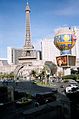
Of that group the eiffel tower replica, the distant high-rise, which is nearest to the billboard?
the eiffel tower replica

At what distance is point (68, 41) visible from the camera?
176ft

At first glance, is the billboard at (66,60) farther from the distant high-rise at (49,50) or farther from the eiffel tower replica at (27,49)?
the distant high-rise at (49,50)

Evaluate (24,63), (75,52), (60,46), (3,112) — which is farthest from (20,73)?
(3,112)

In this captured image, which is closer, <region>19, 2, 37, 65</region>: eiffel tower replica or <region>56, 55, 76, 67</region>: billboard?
<region>56, 55, 76, 67</region>: billboard

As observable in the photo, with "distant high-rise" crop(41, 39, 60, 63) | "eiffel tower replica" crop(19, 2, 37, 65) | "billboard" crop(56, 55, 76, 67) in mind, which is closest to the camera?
"billboard" crop(56, 55, 76, 67)

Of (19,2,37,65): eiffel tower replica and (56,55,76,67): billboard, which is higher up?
(19,2,37,65): eiffel tower replica

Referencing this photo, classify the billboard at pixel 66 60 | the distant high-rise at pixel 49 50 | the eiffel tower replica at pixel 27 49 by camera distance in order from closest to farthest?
the billboard at pixel 66 60 → the eiffel tower replica at pixel 27 49 → the distant high-rise at pixel 49 50

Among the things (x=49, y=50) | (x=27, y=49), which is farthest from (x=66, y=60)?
(x=49, y=50)

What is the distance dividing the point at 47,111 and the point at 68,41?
150ft

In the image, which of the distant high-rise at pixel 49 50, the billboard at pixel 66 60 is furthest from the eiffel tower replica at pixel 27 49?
the distant high-rise at pixel 49 50

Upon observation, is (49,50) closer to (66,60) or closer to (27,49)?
(27,49)

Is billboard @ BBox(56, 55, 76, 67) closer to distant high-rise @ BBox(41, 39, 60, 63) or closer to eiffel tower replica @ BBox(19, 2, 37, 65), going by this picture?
eiffel tower replica @ BBox(19, 2, 37, 65)

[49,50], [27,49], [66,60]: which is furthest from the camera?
[49,50]

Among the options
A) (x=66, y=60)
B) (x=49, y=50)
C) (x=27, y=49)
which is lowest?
(x=66, y=60)
